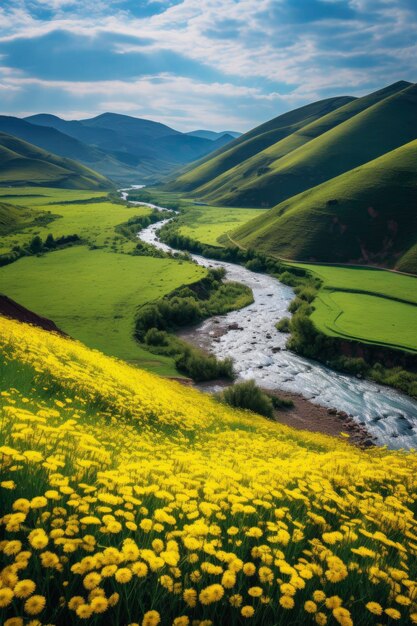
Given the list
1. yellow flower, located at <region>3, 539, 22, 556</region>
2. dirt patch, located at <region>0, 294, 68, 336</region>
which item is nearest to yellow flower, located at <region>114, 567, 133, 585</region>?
yellow flower, located at <region>3, 539, 22, 556</region>

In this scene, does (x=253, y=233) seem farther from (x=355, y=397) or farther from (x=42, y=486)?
(x=42, y=486)

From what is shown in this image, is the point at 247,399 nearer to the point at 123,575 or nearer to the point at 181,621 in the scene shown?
the point at 181,621

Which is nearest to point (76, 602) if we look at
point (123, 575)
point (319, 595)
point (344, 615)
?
point (123, 575)

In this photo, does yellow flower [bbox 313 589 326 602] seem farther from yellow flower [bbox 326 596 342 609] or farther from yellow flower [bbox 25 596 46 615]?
yellow flower [bbox 25 596 46 615]

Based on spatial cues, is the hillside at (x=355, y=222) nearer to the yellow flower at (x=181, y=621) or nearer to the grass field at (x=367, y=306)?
the grass field at (x=367, y=306)

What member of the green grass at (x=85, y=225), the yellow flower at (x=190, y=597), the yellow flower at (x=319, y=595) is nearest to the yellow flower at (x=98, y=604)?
the yellow flower at (x=190, y=597)

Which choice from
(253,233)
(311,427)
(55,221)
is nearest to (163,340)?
(311,427)

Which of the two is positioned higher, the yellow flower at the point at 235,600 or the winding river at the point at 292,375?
the yellow flower at the point at 235,600
